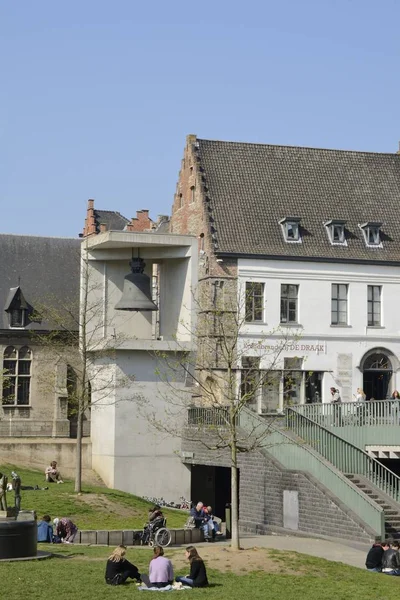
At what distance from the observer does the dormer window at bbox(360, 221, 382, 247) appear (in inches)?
2438

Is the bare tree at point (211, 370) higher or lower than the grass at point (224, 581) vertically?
higher

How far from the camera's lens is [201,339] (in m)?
58.3

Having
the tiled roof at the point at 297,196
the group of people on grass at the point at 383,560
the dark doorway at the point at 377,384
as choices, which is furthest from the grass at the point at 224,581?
the tiled roof at the point at 297,196

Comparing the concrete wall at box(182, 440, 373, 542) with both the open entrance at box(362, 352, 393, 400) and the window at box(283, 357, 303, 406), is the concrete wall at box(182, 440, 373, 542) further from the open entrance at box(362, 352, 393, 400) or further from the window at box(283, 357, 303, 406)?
the open entrance at box(362, 352, 393, 400)

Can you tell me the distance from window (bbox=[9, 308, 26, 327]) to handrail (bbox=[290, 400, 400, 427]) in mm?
19142

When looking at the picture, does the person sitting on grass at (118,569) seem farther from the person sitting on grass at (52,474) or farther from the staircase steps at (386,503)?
the person sitting on grass at (52,474)

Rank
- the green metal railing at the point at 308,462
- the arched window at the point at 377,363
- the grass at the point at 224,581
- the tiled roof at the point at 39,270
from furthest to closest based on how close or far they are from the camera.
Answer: the tiled roof at the point at 39,270
the arched window at the point at 377,363
the green metal railing at the point at 308,462
the grass at the point at 224,581

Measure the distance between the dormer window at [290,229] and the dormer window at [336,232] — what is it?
160 centimetres

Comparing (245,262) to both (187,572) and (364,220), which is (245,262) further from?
(187,572)

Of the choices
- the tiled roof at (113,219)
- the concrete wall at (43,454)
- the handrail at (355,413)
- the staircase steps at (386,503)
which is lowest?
the staircase steps at (386,503)

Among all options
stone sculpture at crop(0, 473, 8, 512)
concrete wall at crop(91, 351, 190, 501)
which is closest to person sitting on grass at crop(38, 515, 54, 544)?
stone sculpture at crop(0, 473, 8, 512)

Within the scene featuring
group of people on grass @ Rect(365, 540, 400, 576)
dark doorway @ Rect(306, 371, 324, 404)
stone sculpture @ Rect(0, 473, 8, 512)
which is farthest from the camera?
dark doorway @ Rect(306, 371, 324, 404)

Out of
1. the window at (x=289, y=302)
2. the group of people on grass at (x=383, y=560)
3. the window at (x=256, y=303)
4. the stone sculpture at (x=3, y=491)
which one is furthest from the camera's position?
the window at (x=289, y=302)

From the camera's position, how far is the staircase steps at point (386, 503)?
3969 centimetres
